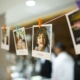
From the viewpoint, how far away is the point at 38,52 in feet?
2.78

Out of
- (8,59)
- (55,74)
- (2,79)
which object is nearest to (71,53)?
(55,74)

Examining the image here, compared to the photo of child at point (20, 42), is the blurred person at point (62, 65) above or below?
below

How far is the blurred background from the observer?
698 millimetres

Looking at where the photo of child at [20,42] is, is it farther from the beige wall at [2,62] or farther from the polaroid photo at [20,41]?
the beige wall at [2,62]

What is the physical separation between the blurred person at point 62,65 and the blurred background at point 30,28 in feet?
0.08

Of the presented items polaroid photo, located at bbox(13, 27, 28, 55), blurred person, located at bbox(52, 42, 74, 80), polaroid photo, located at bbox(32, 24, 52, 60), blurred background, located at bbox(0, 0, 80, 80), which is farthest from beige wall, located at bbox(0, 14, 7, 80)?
blurred person, located at bbox(52, 42, 74, 80)

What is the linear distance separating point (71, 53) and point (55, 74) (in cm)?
16

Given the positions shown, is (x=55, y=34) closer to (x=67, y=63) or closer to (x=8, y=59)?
(x=67, y=63)

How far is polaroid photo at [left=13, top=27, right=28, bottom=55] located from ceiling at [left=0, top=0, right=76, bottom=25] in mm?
77

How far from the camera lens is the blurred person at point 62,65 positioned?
0.66m

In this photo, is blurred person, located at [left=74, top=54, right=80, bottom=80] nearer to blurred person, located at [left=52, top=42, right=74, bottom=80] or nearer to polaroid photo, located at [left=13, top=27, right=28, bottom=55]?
blurred person, located at [left=52, top=42, right=74, bottom=80]

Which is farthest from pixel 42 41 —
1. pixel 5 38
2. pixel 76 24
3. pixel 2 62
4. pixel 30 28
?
pixel 2 62

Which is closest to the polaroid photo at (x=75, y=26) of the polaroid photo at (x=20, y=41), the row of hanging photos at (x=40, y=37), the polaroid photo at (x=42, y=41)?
the row of hanging photos at (x=40, y=37)

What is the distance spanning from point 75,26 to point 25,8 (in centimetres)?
43
